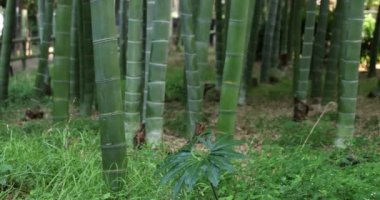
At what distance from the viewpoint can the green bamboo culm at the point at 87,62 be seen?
5152mm

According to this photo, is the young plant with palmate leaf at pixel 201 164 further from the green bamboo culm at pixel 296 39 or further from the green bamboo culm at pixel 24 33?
the green bamboo culm at pixel 24 33

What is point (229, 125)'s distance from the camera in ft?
11.4

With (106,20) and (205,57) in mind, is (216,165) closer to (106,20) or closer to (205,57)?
(106,20)

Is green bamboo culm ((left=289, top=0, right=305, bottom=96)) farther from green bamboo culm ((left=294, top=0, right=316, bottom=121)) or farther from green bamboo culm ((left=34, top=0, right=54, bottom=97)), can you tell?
green bamboo culm ((left=34, top=0, right=54, bottom=97))

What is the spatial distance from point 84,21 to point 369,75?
512 cm

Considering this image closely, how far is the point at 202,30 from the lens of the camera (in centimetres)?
454

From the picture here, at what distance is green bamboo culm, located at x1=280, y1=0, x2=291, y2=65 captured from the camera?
29.0 feet

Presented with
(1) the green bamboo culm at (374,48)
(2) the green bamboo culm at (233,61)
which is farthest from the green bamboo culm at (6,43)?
(1) the green bamboo culm at (374,48)

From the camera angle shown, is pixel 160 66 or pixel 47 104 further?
pixel 47 104

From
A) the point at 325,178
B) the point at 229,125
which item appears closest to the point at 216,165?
the point at 325,178

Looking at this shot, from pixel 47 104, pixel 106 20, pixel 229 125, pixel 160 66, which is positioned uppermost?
pixel 106 20

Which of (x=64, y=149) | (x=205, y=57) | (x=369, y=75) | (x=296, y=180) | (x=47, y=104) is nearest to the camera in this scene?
(x=296, y=180)

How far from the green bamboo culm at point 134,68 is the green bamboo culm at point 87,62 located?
105 cm

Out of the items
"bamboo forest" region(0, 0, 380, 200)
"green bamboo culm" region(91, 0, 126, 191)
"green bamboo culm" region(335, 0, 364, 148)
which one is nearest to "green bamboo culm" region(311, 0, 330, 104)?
"bamboo forest" region(0, 0, 380, 200)
